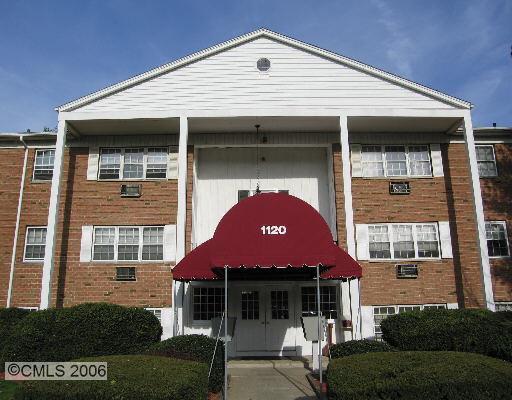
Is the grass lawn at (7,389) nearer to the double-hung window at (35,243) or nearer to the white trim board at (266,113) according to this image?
the double-hung window at (35,243)

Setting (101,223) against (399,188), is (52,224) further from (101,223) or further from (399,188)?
(399,188)

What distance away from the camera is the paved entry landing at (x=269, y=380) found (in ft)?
33.5

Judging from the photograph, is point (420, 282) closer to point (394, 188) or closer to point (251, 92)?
point (394, 188)

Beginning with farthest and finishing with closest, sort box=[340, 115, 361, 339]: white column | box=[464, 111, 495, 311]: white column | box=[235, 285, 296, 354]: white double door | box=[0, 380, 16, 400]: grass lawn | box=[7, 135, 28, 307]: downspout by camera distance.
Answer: box=[7, 135, 28, 307]: downspout → box=[235, 285, 296, 354]: white double door → box=[464, 111, 495, 311]: white column → box=[340, 115, 361, 339]: white column → box=[0, 380, 16, 400]: grass lawn

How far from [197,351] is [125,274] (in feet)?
21.6

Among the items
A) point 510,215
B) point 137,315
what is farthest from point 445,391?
point 510,215

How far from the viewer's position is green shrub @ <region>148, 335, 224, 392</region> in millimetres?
10156

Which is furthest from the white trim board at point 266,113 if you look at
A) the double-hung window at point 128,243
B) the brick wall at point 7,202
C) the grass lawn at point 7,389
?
the grass lawn at point 7,389

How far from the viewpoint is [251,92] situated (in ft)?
52.6

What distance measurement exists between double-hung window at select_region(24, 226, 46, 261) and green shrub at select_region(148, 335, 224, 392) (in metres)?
8.26

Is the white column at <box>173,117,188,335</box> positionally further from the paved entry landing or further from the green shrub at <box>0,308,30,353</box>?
the green shrub at <box>0,308,30,353</box>

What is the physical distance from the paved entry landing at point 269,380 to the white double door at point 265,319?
108 cm

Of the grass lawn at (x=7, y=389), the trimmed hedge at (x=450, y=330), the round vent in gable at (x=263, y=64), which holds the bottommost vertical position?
the grass lawn at (x=7, y=389)

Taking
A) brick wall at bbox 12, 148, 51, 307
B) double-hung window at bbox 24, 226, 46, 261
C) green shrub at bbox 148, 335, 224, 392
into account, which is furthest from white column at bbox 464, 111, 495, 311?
double-hung window at bbox 24, 226, 46, 261
